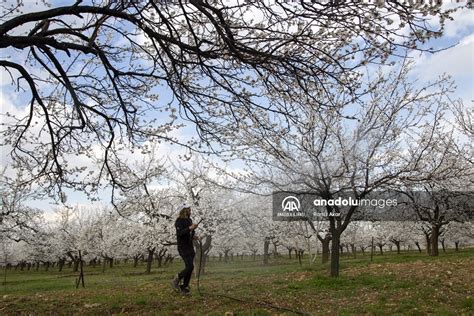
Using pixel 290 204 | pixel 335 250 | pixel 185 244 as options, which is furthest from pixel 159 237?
pixel 185 244

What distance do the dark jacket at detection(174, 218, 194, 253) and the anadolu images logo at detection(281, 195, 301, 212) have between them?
1009 centimetres

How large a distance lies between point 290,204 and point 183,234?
11191 mm

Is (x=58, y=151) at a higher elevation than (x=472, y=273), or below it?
higher

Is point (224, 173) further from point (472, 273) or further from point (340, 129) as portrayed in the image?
point (472, 273)

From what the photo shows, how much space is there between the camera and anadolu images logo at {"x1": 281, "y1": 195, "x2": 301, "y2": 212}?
17883 millimetres

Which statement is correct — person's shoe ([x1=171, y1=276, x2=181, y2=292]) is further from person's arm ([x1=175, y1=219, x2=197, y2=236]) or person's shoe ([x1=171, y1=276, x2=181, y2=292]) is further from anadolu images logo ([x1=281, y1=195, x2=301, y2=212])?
anadolu images logo ([x1=281, y1=195, x2=301, y2=212])

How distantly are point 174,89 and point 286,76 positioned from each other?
203 cm

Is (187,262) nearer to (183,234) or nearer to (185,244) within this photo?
(185,244)

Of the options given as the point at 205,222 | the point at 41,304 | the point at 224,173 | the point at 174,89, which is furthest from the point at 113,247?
the point at 174,89

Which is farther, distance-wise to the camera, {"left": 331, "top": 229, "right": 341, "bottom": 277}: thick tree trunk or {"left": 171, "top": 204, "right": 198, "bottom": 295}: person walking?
{"left": 331, "top": 229, "right": 341, "bottom": 277}: thick tree trunk

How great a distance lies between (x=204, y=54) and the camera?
554cm

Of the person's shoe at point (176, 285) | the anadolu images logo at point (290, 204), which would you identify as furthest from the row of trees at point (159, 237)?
the person's shoe at point (176, 285)

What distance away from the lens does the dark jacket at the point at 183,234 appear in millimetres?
7969

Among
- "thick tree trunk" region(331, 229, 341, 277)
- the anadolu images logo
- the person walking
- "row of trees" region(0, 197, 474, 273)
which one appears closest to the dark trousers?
the person walking
